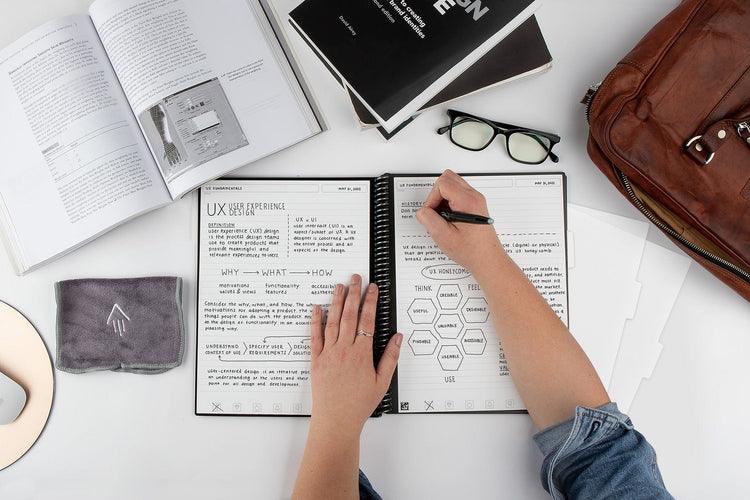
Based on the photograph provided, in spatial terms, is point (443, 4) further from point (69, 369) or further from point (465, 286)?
point (69, 369)

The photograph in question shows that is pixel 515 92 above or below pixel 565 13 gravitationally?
below

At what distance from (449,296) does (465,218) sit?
15cm

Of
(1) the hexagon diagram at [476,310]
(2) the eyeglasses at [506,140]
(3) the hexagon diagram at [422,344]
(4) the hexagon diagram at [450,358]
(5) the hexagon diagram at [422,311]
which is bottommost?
(4) the hexagon diagram at [450,358]

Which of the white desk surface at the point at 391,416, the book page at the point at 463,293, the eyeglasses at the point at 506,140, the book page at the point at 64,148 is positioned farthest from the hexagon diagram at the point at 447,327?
the book page at the point at 64,148

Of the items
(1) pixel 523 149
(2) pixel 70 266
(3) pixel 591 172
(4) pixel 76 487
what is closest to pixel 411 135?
(1) pixel 523 149

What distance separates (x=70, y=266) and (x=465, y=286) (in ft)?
2.24

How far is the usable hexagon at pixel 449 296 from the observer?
859mm

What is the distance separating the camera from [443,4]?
2.61 feet

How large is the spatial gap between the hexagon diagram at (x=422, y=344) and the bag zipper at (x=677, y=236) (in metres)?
0.40

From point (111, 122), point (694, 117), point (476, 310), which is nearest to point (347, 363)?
point (476, 310)

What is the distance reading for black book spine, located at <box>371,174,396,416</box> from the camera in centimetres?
84

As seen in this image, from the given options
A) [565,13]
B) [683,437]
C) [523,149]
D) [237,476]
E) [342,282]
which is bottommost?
[683,437]

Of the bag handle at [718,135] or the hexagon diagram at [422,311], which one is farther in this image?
the hexagon diagram at [422,311]

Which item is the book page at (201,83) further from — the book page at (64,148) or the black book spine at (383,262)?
the black book spine at (383,262)
